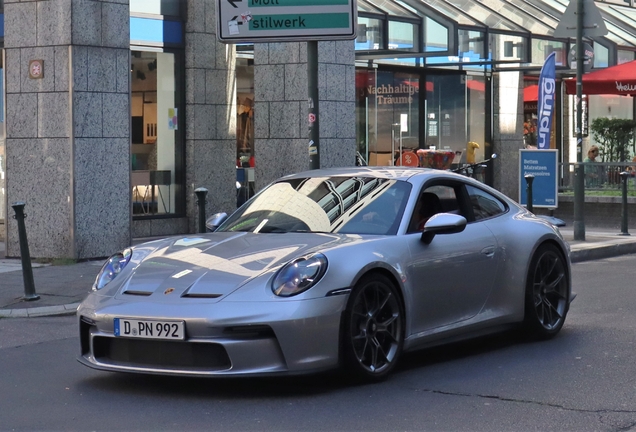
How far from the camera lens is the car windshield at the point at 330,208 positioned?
7223 mm

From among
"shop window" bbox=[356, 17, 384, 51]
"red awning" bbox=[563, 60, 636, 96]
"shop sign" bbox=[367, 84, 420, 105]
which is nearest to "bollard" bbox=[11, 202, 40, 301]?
"shop window" bbox=[356, 17, 384, 51]

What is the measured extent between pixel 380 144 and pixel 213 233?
568 inches

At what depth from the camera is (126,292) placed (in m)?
6.58

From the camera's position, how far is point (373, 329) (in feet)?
21.9

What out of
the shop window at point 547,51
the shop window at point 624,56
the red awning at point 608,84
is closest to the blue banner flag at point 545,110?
the red awning at point 608,84

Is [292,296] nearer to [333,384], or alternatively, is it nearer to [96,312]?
[333,384]

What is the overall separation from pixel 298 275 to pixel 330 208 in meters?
1.13

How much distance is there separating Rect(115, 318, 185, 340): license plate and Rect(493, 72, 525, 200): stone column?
19.1 metres

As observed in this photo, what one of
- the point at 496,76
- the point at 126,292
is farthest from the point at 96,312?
the point at 496,76

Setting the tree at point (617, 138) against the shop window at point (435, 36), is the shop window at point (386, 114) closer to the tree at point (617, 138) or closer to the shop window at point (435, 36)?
the shop window at point (435, 36)

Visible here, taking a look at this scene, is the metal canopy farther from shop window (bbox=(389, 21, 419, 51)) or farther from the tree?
the tree

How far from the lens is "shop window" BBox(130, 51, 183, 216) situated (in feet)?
55.7

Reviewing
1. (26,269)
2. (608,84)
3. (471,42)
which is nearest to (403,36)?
(471,42)

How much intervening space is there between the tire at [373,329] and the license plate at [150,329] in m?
0.95
